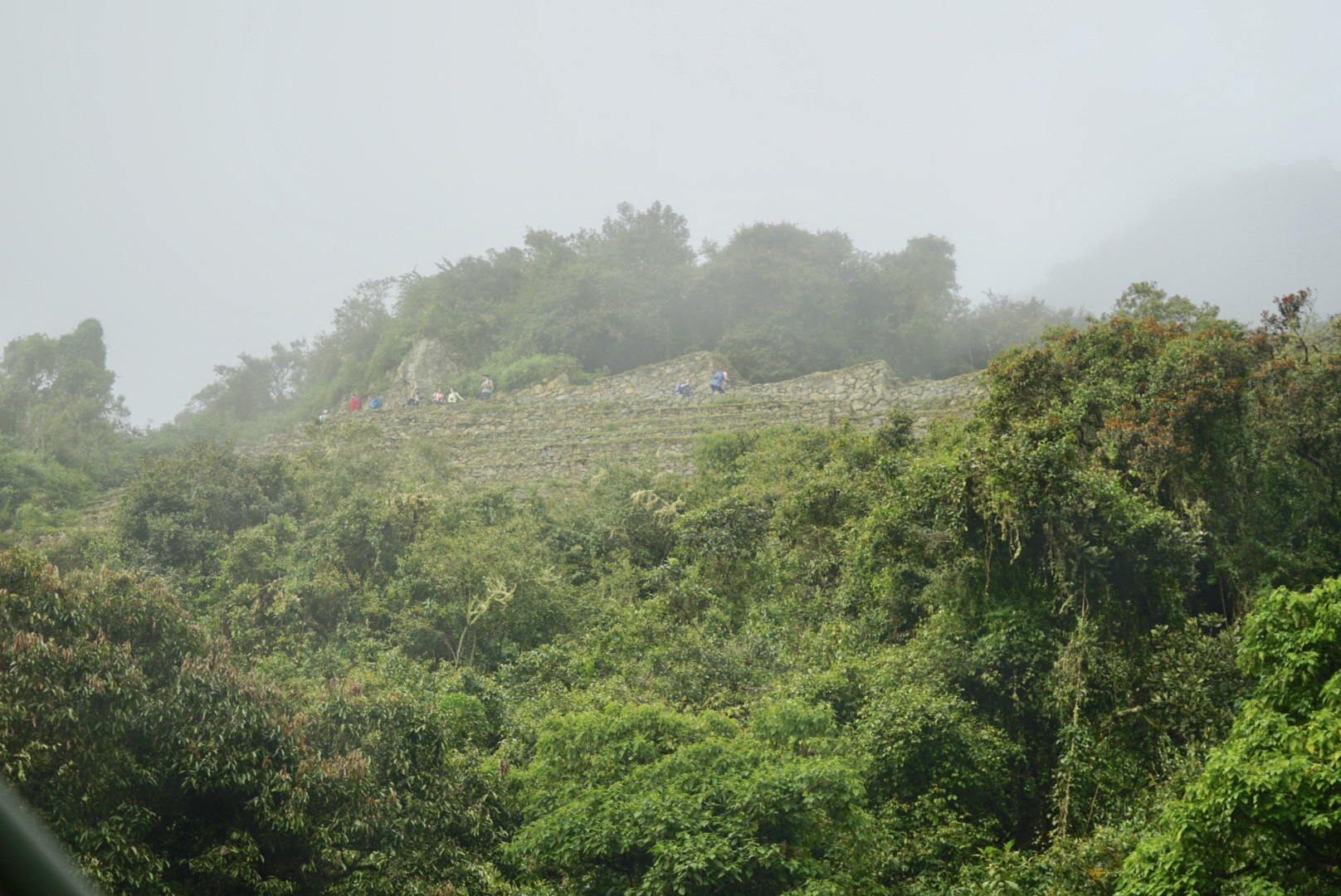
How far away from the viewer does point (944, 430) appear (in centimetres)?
1916

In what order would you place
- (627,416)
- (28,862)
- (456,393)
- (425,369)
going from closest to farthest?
(28,862) < (627,416) < (456,393) < (425,369)

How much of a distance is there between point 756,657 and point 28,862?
10.9 metres

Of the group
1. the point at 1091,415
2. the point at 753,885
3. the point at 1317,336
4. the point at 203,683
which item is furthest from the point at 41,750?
the point at 1317,336

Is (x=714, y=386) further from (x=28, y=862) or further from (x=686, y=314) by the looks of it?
(x=28, y=862)

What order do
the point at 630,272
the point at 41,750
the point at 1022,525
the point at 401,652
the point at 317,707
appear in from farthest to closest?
the point at 630,272
the point at 401,652
the point at 1022,525
the point at 317,707
the point at 41,750

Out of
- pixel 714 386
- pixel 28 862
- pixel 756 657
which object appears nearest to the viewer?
pixel 28 862

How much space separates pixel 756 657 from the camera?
14.5 m

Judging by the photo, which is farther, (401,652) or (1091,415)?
(401,652)

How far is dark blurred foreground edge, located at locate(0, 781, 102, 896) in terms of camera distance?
4.11 meters

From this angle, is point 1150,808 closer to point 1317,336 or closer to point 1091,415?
point 1091,415

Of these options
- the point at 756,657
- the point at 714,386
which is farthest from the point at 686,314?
the point at 756,657

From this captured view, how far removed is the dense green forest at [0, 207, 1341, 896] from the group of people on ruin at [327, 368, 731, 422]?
820cm

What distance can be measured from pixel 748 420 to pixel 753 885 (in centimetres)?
1996

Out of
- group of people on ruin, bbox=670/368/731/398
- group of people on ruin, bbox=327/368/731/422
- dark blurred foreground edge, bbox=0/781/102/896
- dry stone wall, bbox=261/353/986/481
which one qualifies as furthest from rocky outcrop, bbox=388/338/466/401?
dark blurred foreground edge, bbox=0/781/102/896
